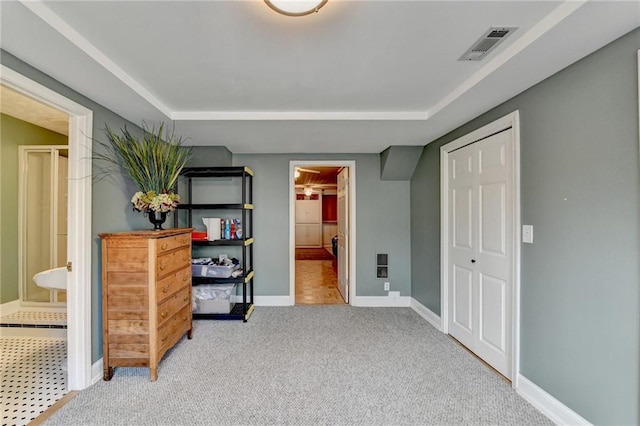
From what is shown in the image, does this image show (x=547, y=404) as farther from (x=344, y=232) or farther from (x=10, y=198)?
(x=10, y=198)

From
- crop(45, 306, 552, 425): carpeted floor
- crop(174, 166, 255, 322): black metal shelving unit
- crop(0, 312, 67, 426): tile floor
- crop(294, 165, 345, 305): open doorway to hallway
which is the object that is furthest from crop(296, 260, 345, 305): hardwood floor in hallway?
crop(0, 312, 67, 426): tile floor

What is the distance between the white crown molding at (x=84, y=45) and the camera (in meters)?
1.29

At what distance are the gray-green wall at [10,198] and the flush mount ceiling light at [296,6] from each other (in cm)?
408

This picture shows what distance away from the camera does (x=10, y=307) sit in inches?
136

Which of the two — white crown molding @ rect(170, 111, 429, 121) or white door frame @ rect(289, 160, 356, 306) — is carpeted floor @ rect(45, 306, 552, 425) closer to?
white door frame @ rect(289, 160, 356, 306)

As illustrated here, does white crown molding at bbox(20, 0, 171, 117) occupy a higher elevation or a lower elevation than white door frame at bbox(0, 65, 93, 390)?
higher

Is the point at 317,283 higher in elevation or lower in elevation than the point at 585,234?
lower

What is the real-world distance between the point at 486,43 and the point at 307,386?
8.42 ft

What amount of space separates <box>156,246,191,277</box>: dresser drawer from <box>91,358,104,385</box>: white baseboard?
0.83 meters

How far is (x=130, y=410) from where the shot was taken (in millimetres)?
1896

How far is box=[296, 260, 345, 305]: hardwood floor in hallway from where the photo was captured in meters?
Answer: 4.45

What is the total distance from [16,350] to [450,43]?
14.3 feet

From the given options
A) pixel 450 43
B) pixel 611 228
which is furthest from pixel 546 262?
pixel 450 43

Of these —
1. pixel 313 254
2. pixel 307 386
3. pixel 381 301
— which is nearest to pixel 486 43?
pixel 307 386
